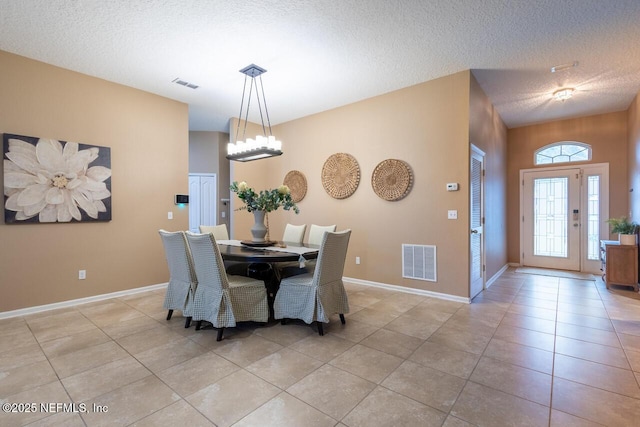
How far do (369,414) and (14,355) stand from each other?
279cm

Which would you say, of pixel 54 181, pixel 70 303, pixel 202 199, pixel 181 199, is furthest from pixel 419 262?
pixel 202 199

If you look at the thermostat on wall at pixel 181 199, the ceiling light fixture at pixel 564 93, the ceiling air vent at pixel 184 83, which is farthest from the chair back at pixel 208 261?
the ceiling light fixture at pixel 564 93

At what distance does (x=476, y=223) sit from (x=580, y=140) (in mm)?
3494

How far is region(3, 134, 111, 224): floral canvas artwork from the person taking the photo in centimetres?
330

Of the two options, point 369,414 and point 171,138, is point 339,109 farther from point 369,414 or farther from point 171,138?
point 369,414

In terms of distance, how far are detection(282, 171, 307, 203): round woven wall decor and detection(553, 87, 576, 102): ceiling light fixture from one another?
410cm

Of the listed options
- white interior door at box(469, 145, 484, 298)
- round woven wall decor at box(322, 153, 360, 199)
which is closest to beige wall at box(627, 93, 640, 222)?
white interior door at box(469, 145, 484, 298)

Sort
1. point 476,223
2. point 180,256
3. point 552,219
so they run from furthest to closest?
point 552,219, point 476,223, point 180,256

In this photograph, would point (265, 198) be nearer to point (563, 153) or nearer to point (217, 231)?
point (217, 231)

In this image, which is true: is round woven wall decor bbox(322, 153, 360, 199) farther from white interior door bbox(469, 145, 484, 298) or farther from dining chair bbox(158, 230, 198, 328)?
dining chair bbox(158, 230, 198, 328)

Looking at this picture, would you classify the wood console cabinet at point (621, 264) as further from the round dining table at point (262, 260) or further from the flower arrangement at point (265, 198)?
the flower arrangement at point (265, 198)

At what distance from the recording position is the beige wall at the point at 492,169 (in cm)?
411

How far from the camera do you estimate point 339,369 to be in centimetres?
219

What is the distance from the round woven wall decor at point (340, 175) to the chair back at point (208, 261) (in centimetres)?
273
